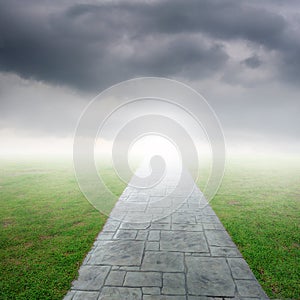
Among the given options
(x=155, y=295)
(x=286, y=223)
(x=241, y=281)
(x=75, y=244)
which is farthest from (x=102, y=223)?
(x=286, y=223)

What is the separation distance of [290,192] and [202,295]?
9970 mm

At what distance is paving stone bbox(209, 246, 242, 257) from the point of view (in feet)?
14.7

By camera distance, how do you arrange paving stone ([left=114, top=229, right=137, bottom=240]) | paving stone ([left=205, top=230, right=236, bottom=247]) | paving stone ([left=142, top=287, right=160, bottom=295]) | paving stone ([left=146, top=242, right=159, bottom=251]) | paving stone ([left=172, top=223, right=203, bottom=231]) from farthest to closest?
1. paving stone ([left=172, top=223, right=203, bottom=231])
2. paving stone ([left=114, top=229, right=137, bottom=240])
3. paving stone ([left=205, top=230, right=236, bottom=247])
4. paving stone ([left=146, top=242, right=159, bottom=251])
5. paving stone ([left=142, top=287, right=160, bottom=295])

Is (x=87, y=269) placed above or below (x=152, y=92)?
below

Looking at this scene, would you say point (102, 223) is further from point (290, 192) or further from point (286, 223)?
point (290, 192)

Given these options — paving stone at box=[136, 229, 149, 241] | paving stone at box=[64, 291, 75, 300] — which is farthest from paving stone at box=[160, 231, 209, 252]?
paving stone at box=[64, 291, 75, 300]

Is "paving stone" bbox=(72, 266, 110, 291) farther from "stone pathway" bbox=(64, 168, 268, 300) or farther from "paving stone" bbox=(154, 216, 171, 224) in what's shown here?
"paving stone" bbox=(154, 216, 171, 224)

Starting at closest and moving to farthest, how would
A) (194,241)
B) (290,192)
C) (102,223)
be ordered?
(194,241)
(102,223)
(290,192)

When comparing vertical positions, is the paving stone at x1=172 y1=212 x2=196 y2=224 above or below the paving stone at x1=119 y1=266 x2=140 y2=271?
above

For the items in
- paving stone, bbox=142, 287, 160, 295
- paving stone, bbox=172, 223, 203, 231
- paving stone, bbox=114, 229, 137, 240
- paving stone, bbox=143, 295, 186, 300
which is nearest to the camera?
paving stone, bbox=143, 295, 186, 300

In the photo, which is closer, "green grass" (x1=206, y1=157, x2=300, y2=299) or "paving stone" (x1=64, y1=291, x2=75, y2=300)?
"paving stone" (x1=64, y1=291, x2=75, y2=300)

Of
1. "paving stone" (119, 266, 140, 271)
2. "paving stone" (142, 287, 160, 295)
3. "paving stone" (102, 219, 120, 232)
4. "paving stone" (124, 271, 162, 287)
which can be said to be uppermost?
"paving stone" (102, 219, 120, 232)

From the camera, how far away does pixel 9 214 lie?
753 centimetres

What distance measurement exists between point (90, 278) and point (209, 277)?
6.30ft
